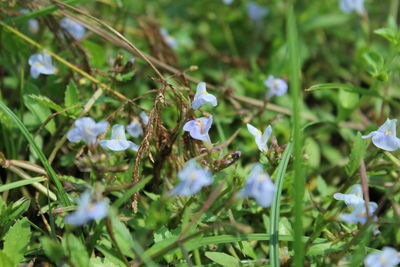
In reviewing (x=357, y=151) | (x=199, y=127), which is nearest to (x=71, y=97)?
(x=199, y=127)

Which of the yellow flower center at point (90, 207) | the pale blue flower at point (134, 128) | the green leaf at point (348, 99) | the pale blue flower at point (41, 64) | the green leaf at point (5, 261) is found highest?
the pale blue flower at point (41, 64)

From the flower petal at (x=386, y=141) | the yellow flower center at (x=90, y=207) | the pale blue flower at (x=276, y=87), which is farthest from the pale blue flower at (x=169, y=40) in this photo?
the yellow flower center at (x=90, y=207)

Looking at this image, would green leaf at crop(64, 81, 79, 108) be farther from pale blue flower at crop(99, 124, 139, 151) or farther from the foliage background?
pale blue flower at crop(99, 124, 139, 151)

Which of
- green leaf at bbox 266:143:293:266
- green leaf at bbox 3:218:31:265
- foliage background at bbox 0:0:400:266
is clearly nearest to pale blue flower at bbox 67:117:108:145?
foliage background at bbox 0:0:400:266

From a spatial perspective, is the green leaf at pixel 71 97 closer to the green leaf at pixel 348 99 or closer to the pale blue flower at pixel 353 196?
the pale blue flower at pixel 353 196

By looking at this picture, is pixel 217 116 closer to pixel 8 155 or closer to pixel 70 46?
pixel 70 46

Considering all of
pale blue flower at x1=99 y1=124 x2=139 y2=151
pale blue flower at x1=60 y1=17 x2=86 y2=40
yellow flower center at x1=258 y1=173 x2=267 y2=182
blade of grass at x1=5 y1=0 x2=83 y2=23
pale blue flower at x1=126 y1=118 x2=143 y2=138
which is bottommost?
pale blue flower at x1=126 y1=118 x2=143 y2=138

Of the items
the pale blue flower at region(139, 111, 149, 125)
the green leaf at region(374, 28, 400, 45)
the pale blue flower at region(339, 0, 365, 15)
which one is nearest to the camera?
the pale blue flower at region(139, 111, 149, 125)

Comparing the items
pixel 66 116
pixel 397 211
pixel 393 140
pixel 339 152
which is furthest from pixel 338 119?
pixel 66 116
